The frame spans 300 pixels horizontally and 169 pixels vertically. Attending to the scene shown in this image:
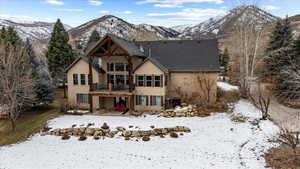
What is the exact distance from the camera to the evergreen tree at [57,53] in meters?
31.8

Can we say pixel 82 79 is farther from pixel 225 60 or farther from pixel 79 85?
pixel 225 60

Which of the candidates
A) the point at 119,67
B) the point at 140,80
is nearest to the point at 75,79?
the point at 119,67

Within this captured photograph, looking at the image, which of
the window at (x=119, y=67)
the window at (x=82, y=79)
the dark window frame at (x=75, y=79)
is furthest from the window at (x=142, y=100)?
the dark window frame at (x=75, y=79)

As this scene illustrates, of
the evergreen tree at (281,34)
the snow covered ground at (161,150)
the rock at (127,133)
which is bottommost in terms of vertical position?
the snow covered ground at (161,150)

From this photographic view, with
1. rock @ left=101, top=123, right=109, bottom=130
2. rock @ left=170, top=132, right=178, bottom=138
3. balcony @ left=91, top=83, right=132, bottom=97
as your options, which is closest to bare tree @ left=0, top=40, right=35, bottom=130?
balcony @ left=91, top=83, right=132, bottom=97

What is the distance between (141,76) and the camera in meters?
21.1

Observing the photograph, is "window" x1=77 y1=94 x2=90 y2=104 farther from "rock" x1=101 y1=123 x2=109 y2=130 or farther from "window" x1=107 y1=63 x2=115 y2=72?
"rock" x1=101 y1=123 x2=109 y2=130

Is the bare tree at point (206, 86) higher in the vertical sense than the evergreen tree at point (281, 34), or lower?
lower

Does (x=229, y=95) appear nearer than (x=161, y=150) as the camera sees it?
No

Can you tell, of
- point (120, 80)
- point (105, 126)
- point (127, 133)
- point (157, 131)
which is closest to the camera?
point (127, 133)

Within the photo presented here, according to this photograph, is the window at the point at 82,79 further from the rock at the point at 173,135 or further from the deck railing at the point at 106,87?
the rock at the point at 173,135

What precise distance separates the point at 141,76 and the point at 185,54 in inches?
260

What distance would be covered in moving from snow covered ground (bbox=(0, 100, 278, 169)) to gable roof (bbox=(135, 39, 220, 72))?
23.6 feet

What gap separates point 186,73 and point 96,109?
11.8 metres
